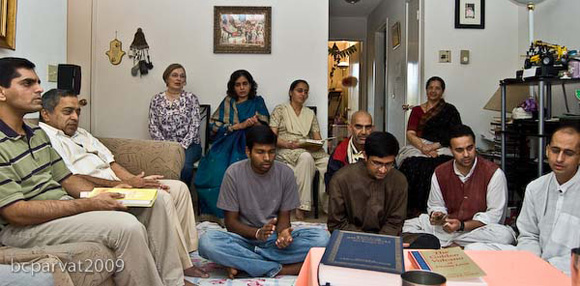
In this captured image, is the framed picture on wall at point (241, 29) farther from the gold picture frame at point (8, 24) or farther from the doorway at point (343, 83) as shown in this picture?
the doorway at point (343, 83)

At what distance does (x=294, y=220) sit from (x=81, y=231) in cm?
219

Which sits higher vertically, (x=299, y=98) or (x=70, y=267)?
(x=299, y=98)

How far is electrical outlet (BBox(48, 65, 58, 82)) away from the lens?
324cm

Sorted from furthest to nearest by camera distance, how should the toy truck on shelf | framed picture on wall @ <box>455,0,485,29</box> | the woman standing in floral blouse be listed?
framed picture on wall @ <box>455,0,485,29</box> → the woman standing in floral blouse → the toy truck on shelf

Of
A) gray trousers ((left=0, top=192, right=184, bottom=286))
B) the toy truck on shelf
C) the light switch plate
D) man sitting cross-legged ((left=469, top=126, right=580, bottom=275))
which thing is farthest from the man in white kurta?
the light switch plate

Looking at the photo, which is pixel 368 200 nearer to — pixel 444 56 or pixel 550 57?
pixel 550 57

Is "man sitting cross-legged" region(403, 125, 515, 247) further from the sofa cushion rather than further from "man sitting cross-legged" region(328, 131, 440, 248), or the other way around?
the sofa cushion

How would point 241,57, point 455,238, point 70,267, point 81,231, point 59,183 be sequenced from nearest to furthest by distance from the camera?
1. point 70,267
2. point 81,231
3. point 59,183
4. point 455,238
5. point 241,57

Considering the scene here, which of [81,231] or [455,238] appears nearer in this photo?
[81,231]

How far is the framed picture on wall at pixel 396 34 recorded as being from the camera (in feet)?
19.0

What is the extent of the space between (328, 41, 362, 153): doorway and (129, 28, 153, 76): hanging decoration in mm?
4225

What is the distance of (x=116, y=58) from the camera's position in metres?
4.57

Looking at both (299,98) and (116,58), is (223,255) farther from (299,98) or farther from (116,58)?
(116,58)

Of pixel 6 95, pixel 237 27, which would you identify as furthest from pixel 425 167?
pixel 6 95
